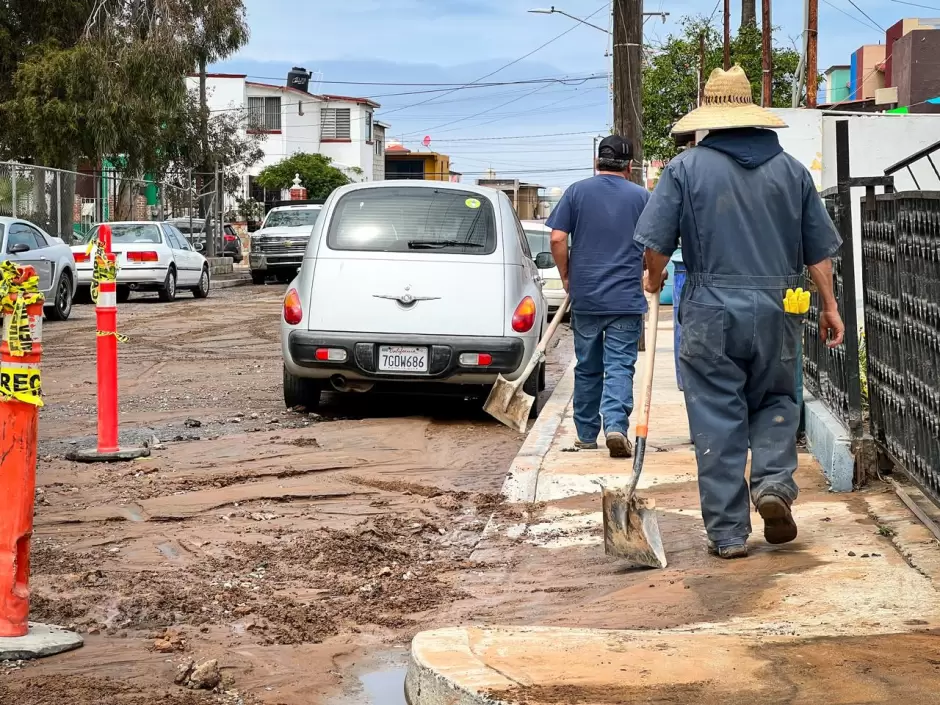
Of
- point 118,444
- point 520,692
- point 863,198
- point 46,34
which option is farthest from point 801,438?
point 46,34

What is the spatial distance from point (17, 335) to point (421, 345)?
5.14 m

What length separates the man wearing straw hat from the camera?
5586 mm

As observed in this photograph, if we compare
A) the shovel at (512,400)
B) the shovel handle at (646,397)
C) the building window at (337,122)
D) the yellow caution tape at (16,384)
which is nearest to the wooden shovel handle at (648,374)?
the shovel handle at (646,397)

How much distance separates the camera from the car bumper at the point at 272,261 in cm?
3378

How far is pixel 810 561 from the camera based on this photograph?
552 centimetres

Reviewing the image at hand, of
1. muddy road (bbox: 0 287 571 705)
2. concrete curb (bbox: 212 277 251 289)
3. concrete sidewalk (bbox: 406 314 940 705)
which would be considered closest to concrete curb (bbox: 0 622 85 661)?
muddy road (bbox: 0 287 571 705)

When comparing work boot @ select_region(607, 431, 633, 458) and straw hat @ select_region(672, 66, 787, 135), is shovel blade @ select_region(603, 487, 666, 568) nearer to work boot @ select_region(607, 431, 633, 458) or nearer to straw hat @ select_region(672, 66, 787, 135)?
straw hat @ select_region(672, 66, 787, 135)

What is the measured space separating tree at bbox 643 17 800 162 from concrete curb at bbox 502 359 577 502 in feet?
107

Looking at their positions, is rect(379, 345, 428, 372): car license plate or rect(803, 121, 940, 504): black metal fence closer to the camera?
rect(803, 121, 940, 504): black metal fence

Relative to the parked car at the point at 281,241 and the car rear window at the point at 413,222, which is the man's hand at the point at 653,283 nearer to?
the car rear window at the point at 413,222

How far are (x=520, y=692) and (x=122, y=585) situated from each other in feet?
7.64

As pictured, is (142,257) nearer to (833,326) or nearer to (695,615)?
(833,326)

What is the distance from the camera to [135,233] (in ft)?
86.1

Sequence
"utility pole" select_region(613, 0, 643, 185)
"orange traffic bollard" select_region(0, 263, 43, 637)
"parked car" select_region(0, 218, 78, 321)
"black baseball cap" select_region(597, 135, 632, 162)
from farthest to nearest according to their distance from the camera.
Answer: "parked car" select_region(0, 218, 78, 321)
"utility pole" select_region(613, 0, 643, 185)
"black baseball cap" select_region(597, 135, 632, 162)
"orange traffic bollard" select_region(0, 263, 43, 637)
